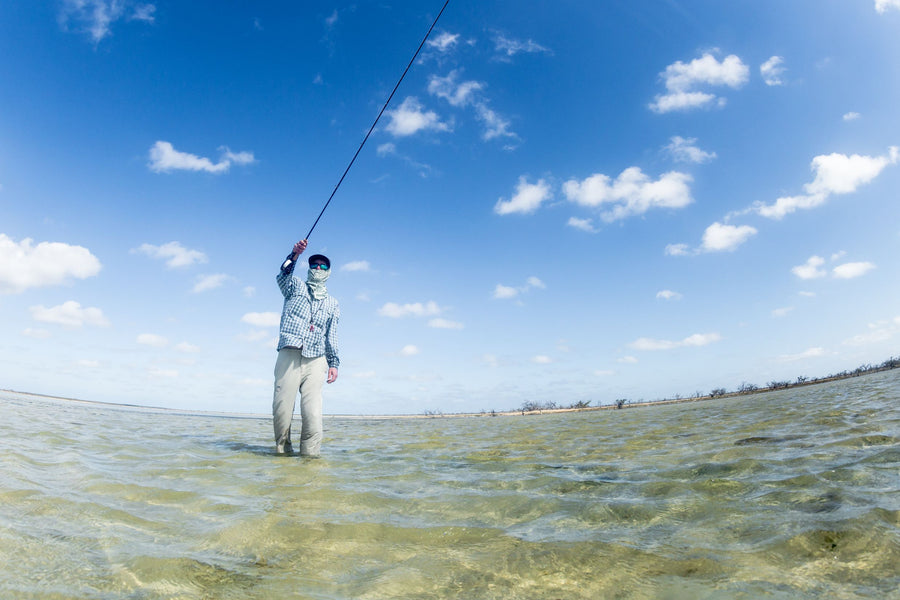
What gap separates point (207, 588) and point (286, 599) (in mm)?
500

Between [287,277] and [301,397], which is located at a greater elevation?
[287,277]

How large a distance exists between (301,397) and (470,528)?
5237mm

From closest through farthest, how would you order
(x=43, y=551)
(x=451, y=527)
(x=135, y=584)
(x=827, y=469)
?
(x=135, y=584) → (x=43, y=551) → (x=451, y=527) → (x=827, y=469)

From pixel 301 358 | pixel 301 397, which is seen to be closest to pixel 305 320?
pixel 301 358

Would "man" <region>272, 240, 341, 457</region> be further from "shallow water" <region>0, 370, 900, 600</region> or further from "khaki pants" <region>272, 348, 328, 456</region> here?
"shallow water" <region>0, 370, 900, 600</region>

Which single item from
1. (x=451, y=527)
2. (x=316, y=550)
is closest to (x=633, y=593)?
(x=451, y=527)

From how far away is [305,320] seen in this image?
797 centimetres

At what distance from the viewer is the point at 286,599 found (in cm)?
230

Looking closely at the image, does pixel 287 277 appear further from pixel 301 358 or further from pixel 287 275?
pixel 301 358

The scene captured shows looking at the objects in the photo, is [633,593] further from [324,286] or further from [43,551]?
[324,286]

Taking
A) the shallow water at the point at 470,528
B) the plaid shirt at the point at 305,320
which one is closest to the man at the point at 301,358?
the plaid shirt at the point at 305,320

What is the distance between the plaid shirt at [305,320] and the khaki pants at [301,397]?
213mm

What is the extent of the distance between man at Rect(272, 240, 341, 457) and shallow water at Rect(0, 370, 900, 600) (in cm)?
147

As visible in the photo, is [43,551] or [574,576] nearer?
[574,576]
